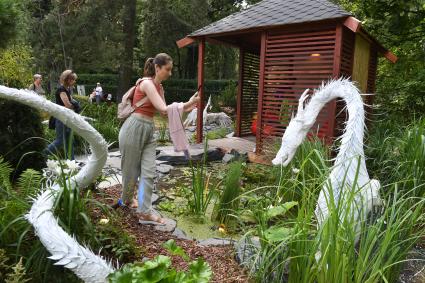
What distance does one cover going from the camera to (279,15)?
640 cm

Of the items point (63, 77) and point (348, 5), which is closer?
point (63, 77)

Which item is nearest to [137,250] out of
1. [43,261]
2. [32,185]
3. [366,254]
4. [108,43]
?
[43,261]

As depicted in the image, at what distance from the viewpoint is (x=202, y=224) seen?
3.49 m

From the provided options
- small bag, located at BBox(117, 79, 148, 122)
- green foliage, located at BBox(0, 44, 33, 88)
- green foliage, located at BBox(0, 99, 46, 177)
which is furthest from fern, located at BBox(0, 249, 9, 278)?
green foliage, located at BBox(0, 44, 33, 88)

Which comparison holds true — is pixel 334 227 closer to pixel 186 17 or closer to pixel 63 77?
pixel 63 77

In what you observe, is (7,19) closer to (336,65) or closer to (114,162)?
(114,162)

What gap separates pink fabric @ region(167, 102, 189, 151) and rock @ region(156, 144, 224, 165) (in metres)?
2.88

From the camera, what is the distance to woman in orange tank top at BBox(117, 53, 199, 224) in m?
3.12

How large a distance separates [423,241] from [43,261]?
8.96ft

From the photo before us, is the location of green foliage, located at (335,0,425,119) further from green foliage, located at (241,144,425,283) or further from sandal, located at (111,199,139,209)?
sandal, located at (111,199,139,209)

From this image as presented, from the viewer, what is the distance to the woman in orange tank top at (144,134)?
312 centimetres

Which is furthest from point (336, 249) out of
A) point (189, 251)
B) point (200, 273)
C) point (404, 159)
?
point (404, 159)

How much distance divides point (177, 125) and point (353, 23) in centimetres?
357

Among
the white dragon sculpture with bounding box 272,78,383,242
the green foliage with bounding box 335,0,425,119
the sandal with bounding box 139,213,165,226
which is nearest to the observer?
the white dragon sculpture with bounding box 272,78,383,242
